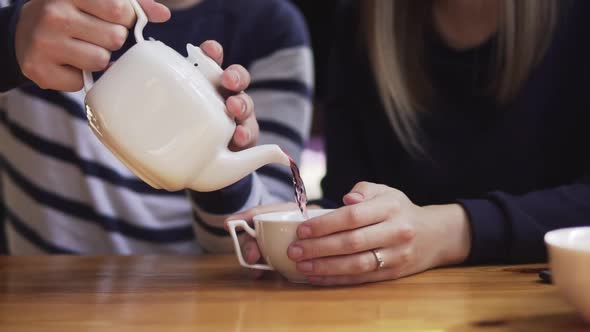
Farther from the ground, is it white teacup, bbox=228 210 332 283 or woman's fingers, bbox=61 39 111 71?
woman's fingers, bbox=61 39 111 71

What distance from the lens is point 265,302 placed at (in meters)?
0.70

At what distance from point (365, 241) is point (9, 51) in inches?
19.4

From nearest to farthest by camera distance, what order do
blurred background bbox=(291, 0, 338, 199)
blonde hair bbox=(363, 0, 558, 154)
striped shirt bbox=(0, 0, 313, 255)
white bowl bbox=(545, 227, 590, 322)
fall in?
white bowl bbox=(545, 227, 590, 322) → blonde hair bbox=(363, 0, 558, 154) → striped shirt bbox=(0, 0, 313, 255) → blurred background bbox=(291, 0, 338, 199)

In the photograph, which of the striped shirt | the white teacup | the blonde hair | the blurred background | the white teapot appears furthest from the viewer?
the blurred background

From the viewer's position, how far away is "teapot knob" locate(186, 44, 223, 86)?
0.73 meters

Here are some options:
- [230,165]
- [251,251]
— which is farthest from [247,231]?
[230,165]

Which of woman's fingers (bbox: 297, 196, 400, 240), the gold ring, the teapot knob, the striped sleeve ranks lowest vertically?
the striped sleeve

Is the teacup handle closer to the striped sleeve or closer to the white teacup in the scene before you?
the white teacup

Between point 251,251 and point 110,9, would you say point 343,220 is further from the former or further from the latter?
point 110,9

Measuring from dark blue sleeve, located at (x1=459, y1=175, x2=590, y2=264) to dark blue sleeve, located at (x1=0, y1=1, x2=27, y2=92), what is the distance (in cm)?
61

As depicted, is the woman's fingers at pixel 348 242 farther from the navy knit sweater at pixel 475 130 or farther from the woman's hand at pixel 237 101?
the navy knit sweater at pixel 475 130

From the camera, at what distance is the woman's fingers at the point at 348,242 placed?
758 mm

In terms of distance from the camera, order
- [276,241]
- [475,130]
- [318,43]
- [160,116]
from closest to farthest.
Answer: [160,116]
[276,241]
[475,130]
[318,43]

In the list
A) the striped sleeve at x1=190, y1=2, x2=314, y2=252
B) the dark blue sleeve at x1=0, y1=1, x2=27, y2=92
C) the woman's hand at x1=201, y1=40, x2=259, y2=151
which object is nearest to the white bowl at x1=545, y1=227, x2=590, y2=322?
the woman's hand at x1=201, y1=40, x2=259, y2=151
